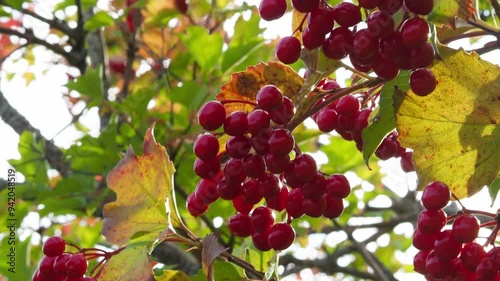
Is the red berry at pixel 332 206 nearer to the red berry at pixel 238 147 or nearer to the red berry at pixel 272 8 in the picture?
the red berry at pixel 238 147

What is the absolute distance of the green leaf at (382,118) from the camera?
1.02 meters

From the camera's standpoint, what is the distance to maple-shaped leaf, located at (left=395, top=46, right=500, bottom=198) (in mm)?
998

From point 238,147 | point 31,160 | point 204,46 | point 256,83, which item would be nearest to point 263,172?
point 238,147

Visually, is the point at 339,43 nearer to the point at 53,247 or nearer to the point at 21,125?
the point at 53,247

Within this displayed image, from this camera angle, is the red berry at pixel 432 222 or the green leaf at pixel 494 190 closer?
the red berry at pixel 432 222

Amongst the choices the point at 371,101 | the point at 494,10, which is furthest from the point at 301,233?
the point at 494,10

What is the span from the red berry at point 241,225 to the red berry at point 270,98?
21 cm

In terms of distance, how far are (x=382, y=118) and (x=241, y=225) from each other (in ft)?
0.87

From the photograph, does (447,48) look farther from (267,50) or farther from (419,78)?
(267,50)

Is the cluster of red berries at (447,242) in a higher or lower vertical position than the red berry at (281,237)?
higher

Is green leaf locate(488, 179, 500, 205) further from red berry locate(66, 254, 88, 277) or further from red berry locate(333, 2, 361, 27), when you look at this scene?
red berry locate(66, 254, 88, 277)

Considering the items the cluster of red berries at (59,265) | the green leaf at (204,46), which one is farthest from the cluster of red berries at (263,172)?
the green leaf at (204,46)

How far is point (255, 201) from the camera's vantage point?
1043mm

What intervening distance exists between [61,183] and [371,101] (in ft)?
3.80
